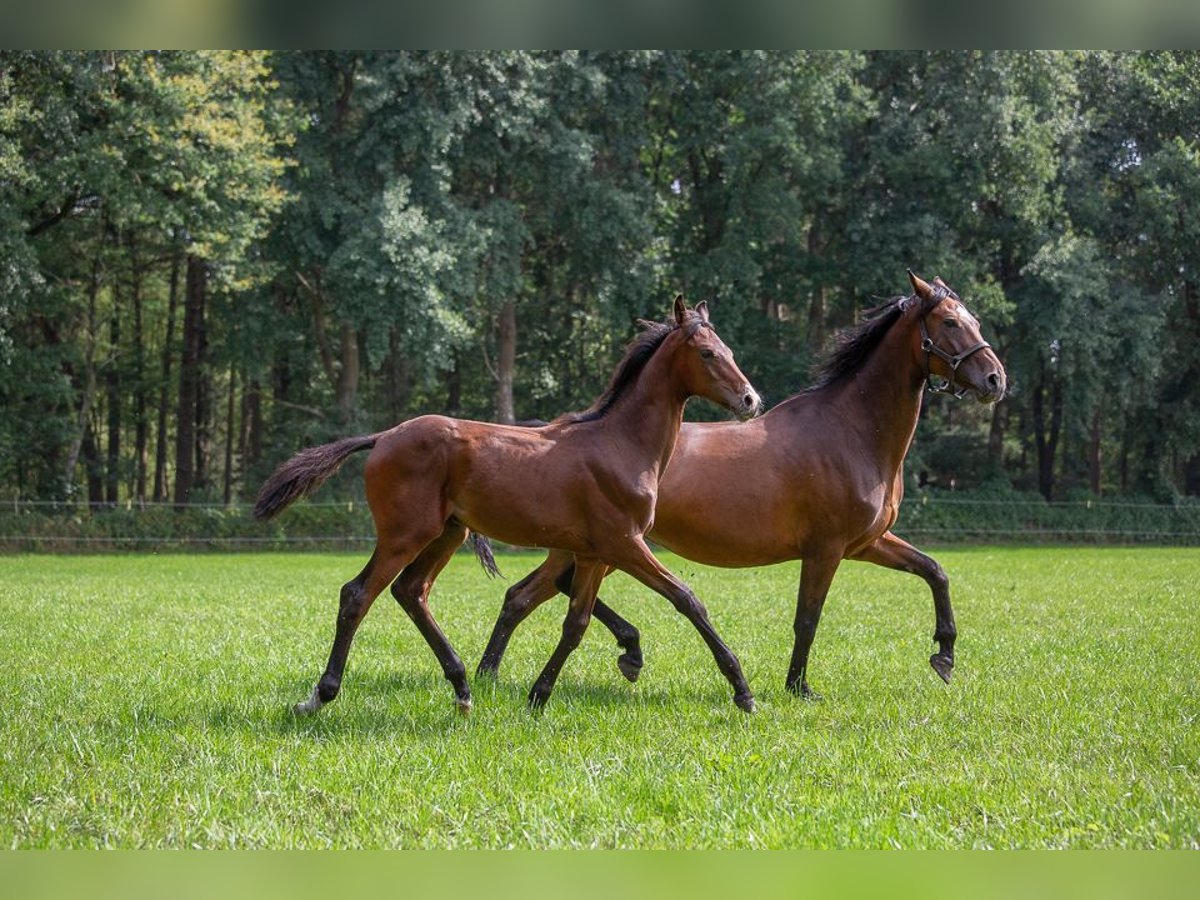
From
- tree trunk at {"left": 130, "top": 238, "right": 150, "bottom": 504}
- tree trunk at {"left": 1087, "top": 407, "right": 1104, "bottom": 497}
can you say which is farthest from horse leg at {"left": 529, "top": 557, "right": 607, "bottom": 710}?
tree trunk at {"left": 1087, "top": 407, "right": 1104, "bottom": 497}

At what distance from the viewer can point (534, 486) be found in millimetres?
6883

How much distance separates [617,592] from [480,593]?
77.9 inches

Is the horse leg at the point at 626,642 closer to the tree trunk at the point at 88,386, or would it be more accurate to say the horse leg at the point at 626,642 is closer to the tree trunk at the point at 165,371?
the tree trunk at the point at 88,386

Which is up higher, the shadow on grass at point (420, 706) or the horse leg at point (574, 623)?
the horse leg at point (574, 623)

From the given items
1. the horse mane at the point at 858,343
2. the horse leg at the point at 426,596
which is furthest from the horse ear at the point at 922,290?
the horse leg at the point at 426,596

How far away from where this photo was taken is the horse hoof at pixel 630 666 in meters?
8.03

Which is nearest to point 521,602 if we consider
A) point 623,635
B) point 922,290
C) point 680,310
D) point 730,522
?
point 623,635

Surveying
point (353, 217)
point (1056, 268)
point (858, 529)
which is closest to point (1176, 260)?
point (1056, 268)

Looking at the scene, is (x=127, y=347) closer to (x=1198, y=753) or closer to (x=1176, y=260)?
(x=1176, y=260)

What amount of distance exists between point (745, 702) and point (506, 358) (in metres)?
26.3

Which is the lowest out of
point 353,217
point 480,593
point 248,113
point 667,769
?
point 480,593

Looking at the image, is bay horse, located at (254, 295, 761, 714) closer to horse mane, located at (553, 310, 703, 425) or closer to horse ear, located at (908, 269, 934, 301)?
horse mane, located at (553, 310, 703, 425)

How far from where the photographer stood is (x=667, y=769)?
543cm

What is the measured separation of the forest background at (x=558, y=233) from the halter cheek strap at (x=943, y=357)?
18303 millimetres
